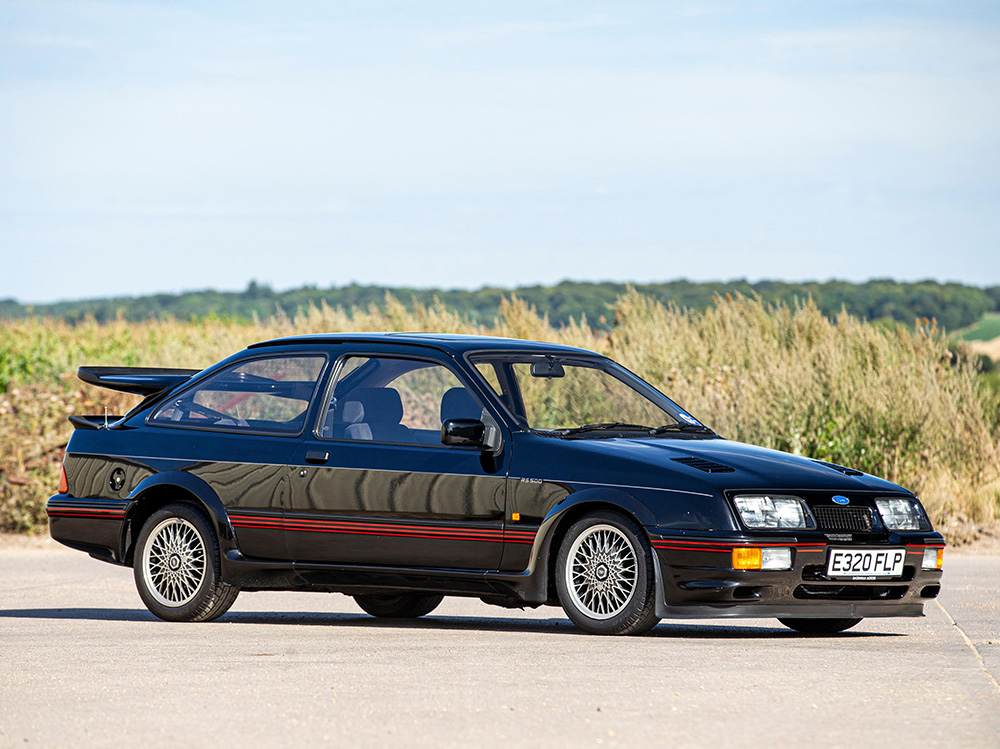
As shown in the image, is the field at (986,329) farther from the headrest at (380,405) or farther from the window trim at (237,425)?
the headrest at (380,405)

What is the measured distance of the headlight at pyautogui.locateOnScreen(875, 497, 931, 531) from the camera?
30.6ft

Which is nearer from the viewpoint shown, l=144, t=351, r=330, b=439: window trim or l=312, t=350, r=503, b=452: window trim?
l=312, t=350, r=503, b=452: window trim

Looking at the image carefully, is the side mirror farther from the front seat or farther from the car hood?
the front seat

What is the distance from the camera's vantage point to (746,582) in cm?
882

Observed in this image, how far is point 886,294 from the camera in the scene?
219 feet

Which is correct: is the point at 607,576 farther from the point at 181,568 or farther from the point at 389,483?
the point at 181,568

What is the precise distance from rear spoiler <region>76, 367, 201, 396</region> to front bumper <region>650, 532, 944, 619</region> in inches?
153

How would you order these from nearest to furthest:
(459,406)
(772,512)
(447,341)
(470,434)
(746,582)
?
(746,582) < (772,512) < (470,434) < (459,406) < (447,341)

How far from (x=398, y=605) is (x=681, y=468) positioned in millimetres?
2588

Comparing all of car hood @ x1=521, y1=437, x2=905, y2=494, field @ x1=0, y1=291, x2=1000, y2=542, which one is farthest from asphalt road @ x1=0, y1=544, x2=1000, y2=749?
field @ x1=0, y1=291, x2=1000, y2=542

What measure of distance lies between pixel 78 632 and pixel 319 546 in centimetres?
150

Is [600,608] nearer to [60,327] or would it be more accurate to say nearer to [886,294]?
[60,327]

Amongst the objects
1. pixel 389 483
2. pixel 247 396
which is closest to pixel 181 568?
pixel 247 396

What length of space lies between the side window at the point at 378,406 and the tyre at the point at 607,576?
1053mm
